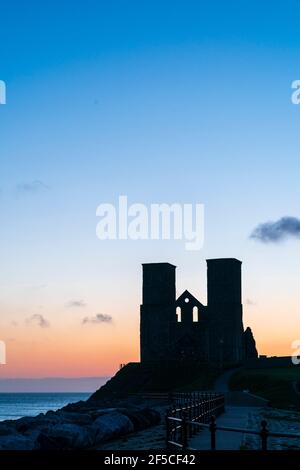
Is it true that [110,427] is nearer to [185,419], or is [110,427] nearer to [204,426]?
[204,426]

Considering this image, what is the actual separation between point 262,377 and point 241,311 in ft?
110

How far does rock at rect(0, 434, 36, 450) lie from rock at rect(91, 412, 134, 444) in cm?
317

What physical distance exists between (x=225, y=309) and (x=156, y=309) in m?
10.2

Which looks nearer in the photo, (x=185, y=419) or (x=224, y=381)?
(x=185, y=419)

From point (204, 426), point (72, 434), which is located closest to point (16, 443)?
point (72, 434)

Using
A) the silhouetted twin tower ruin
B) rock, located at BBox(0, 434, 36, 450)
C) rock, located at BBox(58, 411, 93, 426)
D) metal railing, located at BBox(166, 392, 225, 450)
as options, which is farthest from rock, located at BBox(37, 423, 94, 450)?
the silhouetted twin tower ruin

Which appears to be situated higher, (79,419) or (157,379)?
(79,419)

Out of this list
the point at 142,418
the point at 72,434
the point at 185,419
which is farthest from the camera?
the point at 142,418

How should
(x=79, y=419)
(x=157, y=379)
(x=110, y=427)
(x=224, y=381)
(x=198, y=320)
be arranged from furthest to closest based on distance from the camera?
(x=198, y=320) → (x=157, y=379) → (x=224, y=381) → (x=79, y=419) → (x=110, y=427)

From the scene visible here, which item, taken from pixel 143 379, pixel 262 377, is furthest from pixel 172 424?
pixel 143 379

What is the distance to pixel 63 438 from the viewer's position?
Result: 22891 millimetres

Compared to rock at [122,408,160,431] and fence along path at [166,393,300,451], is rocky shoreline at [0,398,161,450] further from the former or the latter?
fence along path at [166,393,300,451]

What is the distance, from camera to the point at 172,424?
20.9 metres
